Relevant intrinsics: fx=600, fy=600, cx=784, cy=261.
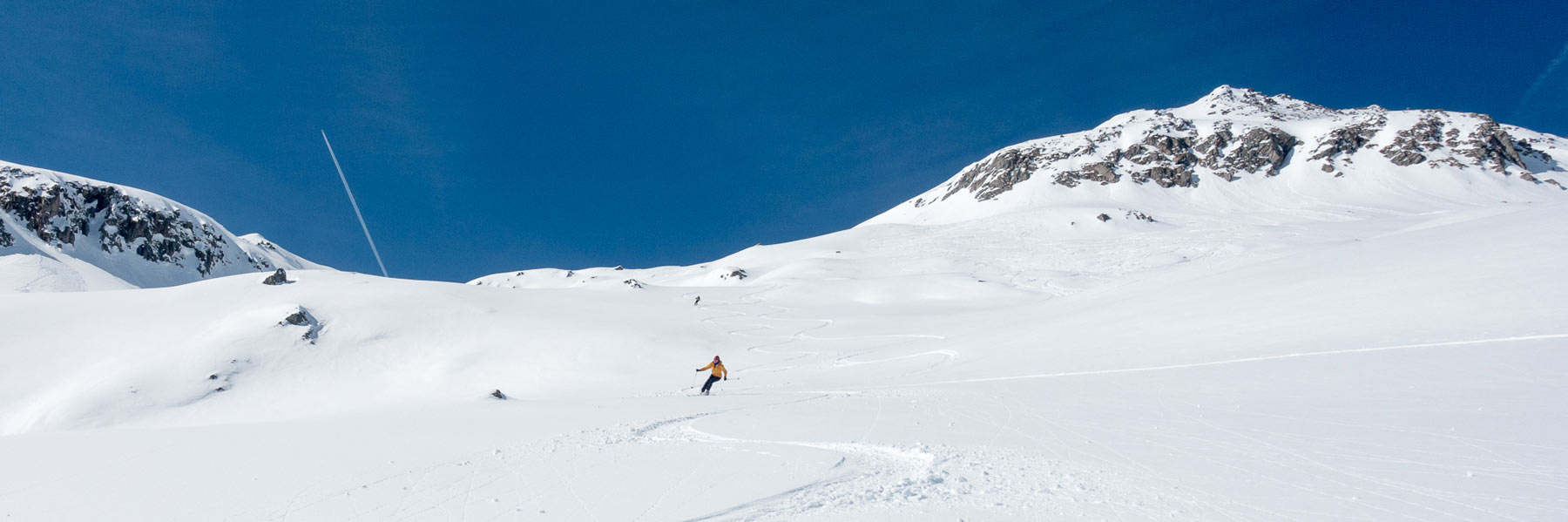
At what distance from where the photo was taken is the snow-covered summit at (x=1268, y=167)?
105m

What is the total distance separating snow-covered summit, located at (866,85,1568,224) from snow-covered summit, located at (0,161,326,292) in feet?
477

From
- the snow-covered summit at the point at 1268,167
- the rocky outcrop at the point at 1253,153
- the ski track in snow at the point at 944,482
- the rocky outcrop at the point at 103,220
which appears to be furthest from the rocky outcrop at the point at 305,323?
the rocky outcrop at the point at 1253,153

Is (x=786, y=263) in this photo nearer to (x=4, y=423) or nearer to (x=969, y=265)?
(x=969, y=265)

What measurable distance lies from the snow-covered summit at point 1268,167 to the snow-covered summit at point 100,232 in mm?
145394

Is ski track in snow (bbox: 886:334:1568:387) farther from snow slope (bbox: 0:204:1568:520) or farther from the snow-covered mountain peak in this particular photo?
the snow-covered mountain peak

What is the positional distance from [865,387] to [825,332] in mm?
19844

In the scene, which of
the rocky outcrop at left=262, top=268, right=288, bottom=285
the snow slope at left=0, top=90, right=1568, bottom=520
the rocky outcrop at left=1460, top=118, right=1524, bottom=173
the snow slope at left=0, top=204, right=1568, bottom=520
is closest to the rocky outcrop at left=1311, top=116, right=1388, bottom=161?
the rocky outcrop at left=1460, top=118, right=1524, bottom=173

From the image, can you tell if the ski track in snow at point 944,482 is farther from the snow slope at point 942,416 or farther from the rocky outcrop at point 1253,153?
the rocky outcrop at point 1253,153

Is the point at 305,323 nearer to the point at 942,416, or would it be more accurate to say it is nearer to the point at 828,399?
the point at 828,399

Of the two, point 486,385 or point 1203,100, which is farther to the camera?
point 1203,100

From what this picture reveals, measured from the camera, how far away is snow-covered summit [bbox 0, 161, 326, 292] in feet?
292

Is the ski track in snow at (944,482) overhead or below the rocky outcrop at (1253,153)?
below

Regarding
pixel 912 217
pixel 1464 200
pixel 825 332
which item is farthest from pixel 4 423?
pixel 1464 200

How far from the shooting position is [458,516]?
6.23 m
